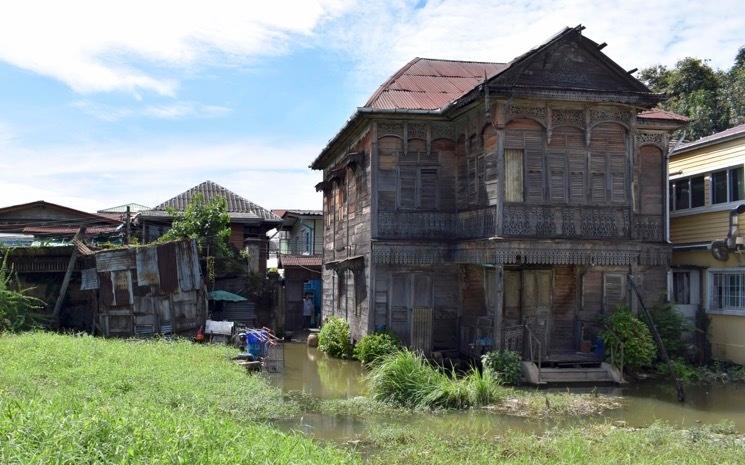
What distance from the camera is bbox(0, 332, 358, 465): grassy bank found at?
662cm

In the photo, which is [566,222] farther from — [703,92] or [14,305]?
[703,92]

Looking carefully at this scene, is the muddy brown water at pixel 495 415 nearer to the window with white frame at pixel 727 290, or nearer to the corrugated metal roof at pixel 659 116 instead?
the window with white frame at pixel 727 290

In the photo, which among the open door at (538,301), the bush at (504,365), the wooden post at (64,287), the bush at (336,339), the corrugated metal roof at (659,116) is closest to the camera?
the bush at (504,365)

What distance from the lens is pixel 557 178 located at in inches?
676

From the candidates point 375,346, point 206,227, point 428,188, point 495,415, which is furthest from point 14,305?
point 495,415

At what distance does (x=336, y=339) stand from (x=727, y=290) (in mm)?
11311

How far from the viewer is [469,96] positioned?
17.0 metres

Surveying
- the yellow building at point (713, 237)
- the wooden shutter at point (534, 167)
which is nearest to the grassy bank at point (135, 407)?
the wooden shutter at point (534, 167)

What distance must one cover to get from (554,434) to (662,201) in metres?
10.6

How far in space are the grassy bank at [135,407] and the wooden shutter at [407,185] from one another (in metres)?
6.56

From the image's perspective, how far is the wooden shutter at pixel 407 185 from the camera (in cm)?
1923

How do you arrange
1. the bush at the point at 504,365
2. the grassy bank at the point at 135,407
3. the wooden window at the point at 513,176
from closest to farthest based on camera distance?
the grassy bank at the point at 135,407 < the bush at the point at 504,365 < the wooden window at the point at 513,176

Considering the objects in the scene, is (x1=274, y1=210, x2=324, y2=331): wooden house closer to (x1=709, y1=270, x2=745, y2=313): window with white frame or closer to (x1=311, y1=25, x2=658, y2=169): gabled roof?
(x1=311, y1=25, x2=658, y2=169): gabled roof

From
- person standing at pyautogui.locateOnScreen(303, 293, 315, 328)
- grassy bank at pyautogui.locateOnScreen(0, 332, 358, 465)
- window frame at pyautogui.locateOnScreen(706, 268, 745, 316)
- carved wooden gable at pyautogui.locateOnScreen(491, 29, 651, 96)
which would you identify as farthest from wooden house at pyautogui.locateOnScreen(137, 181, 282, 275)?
window frame at pyautogui.locateOnScreen(706, 268, 745, 316)
